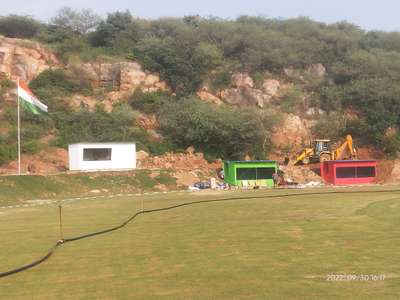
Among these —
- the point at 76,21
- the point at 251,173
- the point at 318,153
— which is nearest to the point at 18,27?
the point at 76,21

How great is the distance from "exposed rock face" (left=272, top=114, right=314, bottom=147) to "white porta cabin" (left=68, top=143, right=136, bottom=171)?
79.3 feet

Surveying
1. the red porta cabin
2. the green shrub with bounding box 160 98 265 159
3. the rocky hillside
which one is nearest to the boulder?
the rocky hillside

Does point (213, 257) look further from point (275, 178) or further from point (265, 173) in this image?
point (265, 173)

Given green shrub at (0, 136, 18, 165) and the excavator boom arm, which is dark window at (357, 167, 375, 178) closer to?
the excavator boom arm

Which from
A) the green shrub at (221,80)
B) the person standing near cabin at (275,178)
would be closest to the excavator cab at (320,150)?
the person standing near cabin at (275,178)

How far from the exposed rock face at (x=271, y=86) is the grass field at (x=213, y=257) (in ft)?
190

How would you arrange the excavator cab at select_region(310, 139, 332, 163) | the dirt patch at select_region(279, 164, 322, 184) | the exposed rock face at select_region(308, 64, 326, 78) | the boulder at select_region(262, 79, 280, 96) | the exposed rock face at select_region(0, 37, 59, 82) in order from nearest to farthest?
the dirt patch at select_region(279, 164, 322, 184) < the excavator cab at select_region(310, 139, 332, 163) < the exposed rock face at select_region(0, 37, 59, 82) < the boulder at select_region(262, 79, 280, 96) < the exposed rock face at select_region(308, 64, 326, 78)

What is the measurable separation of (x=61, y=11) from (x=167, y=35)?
19226mm

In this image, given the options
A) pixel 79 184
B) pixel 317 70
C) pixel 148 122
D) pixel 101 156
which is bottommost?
pixel 79 184

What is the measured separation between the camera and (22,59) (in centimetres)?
7225

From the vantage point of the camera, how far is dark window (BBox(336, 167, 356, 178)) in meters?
50.4

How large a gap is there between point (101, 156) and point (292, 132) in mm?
30714

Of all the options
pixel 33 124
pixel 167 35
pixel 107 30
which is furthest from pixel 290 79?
pixel 33 124

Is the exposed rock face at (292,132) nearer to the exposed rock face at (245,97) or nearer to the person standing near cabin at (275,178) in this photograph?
the exposed rock face at (245,97)
